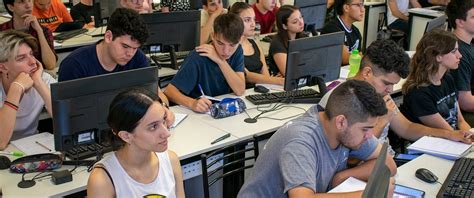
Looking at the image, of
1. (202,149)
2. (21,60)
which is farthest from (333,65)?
(21,60)

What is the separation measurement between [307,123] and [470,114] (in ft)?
6.45

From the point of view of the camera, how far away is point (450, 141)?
105 inches

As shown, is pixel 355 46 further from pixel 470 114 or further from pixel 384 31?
pixel 384 31

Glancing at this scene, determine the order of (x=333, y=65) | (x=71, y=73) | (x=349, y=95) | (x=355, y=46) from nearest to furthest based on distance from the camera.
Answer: (x=349, y=95) < (x=71, y=73) < (x=333, y=65) < (x=355, y=46)

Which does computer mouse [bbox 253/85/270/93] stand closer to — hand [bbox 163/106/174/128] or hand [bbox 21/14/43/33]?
hand [bbox 163/106/174/128]

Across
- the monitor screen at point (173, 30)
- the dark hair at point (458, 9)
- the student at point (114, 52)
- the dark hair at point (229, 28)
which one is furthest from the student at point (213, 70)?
the dark hair at point (458, 9)

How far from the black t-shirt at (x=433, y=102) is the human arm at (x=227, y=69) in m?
1.00

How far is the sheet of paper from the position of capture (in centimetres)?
250

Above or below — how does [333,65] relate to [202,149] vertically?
above

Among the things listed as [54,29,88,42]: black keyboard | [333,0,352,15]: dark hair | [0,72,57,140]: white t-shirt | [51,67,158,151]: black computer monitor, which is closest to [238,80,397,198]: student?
[51,67,158,151]: black computer monitor

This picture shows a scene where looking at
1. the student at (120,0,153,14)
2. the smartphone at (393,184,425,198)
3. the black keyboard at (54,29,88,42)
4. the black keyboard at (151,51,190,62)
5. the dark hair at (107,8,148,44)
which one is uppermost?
the dark hair at (107,8,148,44)

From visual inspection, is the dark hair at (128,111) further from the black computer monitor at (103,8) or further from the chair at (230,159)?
the black computer monitor at (103,8)

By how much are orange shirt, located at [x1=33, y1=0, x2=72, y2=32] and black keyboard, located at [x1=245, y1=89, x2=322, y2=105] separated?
9.34 feet

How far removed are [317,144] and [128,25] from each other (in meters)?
1.34
